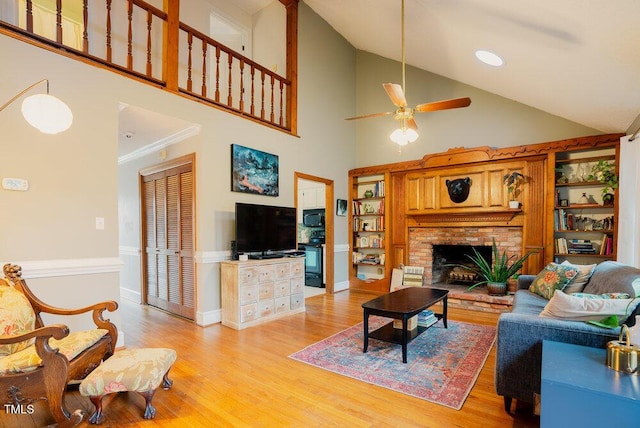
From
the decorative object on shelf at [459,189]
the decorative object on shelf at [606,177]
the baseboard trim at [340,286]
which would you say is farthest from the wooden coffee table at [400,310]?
the decorative object on shelf at [606,177]

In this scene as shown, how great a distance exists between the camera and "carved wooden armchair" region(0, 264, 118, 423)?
1810 mm

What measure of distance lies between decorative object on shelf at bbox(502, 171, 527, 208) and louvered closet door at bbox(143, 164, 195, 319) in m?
4.67

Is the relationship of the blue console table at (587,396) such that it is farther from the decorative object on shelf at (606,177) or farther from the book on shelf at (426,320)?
the decorative object on shelf at (606,177)

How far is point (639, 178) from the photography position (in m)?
3.60

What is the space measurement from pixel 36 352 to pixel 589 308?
3.33 meters

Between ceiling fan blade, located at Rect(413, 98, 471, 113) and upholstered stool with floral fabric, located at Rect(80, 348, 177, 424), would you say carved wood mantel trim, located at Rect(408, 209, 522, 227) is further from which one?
upholstered stool with floral fabric, located at Rect(80, 348, 177, 424)

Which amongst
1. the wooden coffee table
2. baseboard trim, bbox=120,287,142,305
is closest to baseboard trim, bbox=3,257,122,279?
baseboard trim, bbox=120,287,142,305

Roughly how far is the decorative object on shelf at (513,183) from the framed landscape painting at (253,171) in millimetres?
3577

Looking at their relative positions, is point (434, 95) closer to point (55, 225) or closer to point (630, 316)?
point (630, 316)

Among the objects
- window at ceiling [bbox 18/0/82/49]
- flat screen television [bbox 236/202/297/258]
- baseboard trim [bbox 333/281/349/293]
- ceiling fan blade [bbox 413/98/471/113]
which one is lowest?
baseboard trim [bbox 333/281/349/293]

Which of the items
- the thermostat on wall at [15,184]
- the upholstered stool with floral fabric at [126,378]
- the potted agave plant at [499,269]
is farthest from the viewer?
the potted agave plant at [499,269]

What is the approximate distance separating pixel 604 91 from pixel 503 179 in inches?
76.6

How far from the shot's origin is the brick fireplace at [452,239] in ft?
16.4

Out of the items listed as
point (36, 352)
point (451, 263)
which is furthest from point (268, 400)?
point (451, 263)
